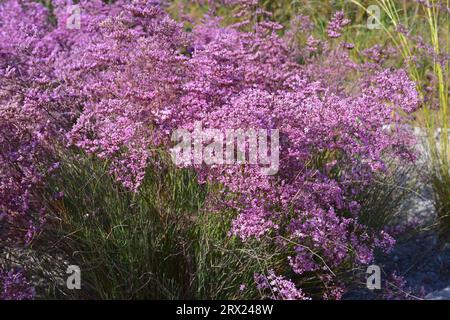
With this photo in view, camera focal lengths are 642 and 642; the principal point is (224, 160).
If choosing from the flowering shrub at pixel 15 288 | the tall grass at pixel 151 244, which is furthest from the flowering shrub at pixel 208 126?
the flowering shrub at pixel 15 288

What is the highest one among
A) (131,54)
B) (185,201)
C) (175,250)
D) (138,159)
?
(131,54)

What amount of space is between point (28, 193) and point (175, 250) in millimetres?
704

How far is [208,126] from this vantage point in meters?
2.85

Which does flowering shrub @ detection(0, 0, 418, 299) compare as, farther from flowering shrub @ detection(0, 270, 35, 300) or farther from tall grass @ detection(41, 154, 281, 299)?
flowering shrub @ detection(0, 270, 35, 300)

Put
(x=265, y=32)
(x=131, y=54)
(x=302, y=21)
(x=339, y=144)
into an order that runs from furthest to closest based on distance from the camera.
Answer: (x=302, y=21) → (x=265, y=32) → (x=131, y=54) → (x=339, y=144)

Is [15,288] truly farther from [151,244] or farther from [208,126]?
[208,126]

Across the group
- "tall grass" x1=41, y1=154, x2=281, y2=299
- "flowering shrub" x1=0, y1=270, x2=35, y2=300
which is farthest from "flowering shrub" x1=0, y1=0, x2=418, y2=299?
"flowering shrub" x1=0, y1=270, x2=35, y2=300

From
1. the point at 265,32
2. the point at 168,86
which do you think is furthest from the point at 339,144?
the point at 265,32

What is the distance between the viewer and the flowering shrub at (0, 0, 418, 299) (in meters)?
2.76

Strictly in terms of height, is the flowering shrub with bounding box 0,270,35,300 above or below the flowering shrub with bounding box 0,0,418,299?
below

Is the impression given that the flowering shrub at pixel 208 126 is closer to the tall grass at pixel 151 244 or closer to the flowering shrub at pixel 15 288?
the tall grass at pixel 151 244

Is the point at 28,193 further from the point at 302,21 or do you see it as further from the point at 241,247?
the point at 302,21
